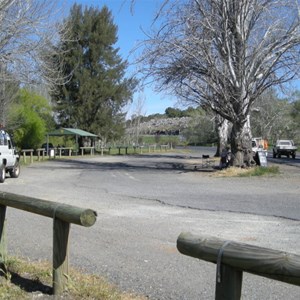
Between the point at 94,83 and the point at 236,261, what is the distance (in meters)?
56.3

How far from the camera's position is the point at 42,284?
17.5ft

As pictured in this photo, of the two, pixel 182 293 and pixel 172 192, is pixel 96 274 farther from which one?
pixel 172 192

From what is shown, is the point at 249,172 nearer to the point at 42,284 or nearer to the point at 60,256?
the point at 42,284

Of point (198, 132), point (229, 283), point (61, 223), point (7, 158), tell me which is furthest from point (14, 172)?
point (198, 132)

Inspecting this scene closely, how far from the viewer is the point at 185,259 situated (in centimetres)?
677

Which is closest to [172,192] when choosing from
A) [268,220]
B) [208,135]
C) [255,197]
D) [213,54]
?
[255,197]

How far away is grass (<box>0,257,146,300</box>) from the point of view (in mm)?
4918

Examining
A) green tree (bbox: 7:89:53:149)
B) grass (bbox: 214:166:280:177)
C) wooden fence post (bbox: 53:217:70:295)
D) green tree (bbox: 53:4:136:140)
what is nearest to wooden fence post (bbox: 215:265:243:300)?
wooden fence post (bbox: 53:217:70:295)

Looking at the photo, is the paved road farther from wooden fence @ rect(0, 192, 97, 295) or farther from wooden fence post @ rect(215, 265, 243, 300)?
wooden fence post @ rect(215, 265, 243, 300)

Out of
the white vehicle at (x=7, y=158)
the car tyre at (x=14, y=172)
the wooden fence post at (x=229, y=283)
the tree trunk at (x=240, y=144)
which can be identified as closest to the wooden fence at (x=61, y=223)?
the wooden fence post at (x=229, y=283)

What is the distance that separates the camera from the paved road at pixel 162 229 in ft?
18.6

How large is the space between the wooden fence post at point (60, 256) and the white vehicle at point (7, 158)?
15.7 m

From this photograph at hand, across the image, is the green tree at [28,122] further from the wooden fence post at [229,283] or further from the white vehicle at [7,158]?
the wooden fence post at [229,283]

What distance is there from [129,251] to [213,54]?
58.7 feet
